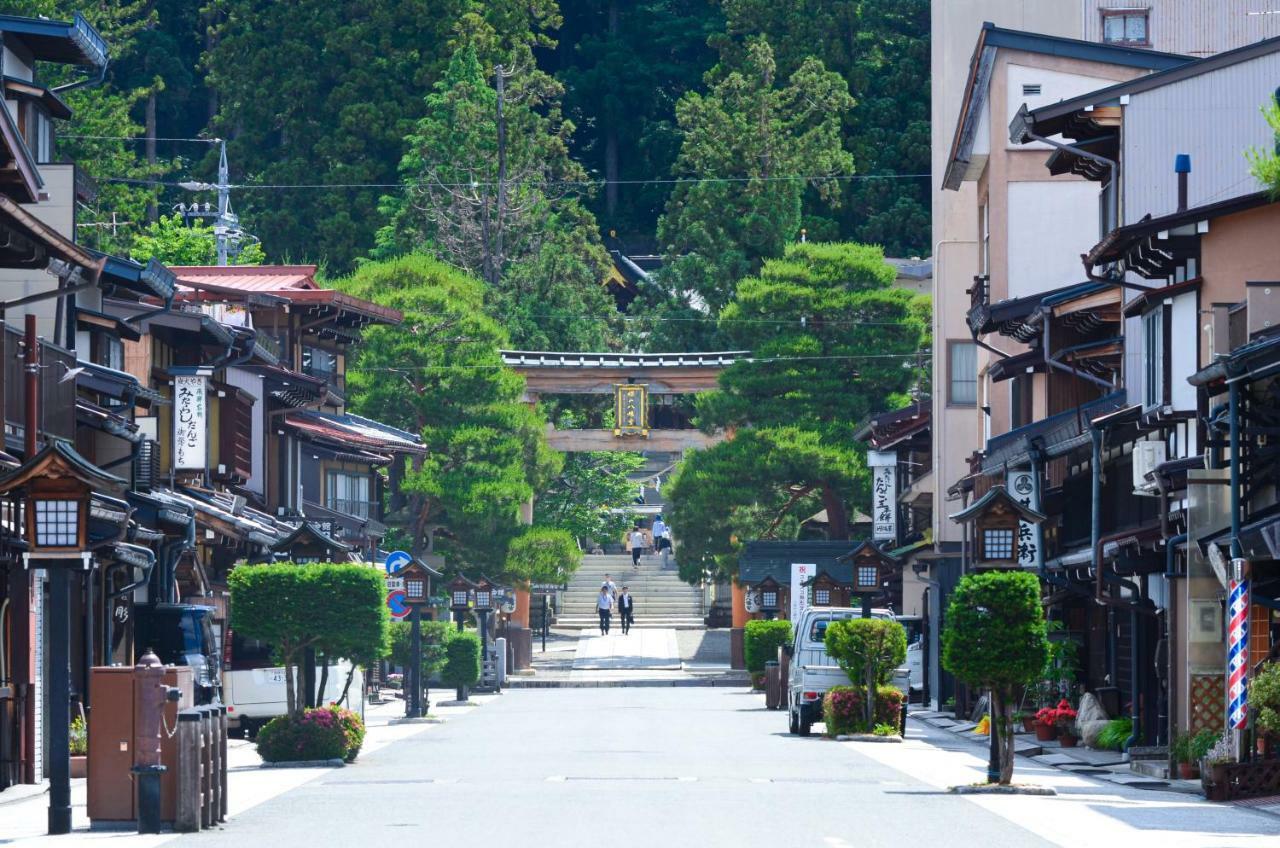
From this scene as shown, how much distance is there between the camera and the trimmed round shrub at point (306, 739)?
27.2m

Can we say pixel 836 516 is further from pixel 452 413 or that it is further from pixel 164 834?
pixel 164 834

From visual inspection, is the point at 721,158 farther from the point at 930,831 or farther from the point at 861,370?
the point at 930,831

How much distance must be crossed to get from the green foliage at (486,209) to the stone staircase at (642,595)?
8716 millimetres

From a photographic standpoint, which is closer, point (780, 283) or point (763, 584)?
point (763, 584)

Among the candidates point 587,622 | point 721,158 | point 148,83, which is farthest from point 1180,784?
point 148,83

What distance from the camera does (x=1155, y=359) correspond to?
28656 mm

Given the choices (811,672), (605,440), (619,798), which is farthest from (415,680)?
(605,440)

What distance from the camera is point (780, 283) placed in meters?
63.1

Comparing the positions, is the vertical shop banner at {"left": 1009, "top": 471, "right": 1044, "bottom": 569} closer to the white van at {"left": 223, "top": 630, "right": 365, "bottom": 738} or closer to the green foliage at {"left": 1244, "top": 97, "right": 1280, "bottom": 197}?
the green foliage at {"left": 1244, "top": 97, "right": 1280, "bottom": 197}

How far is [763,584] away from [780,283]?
9.85 meters

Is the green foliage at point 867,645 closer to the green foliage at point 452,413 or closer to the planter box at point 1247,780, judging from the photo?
the planter box at point 1247,780

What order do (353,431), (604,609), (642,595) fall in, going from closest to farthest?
(353,431)
(604,609)
(642,595)

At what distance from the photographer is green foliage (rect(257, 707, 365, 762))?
89.4 feet

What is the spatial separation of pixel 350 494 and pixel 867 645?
25466mm
